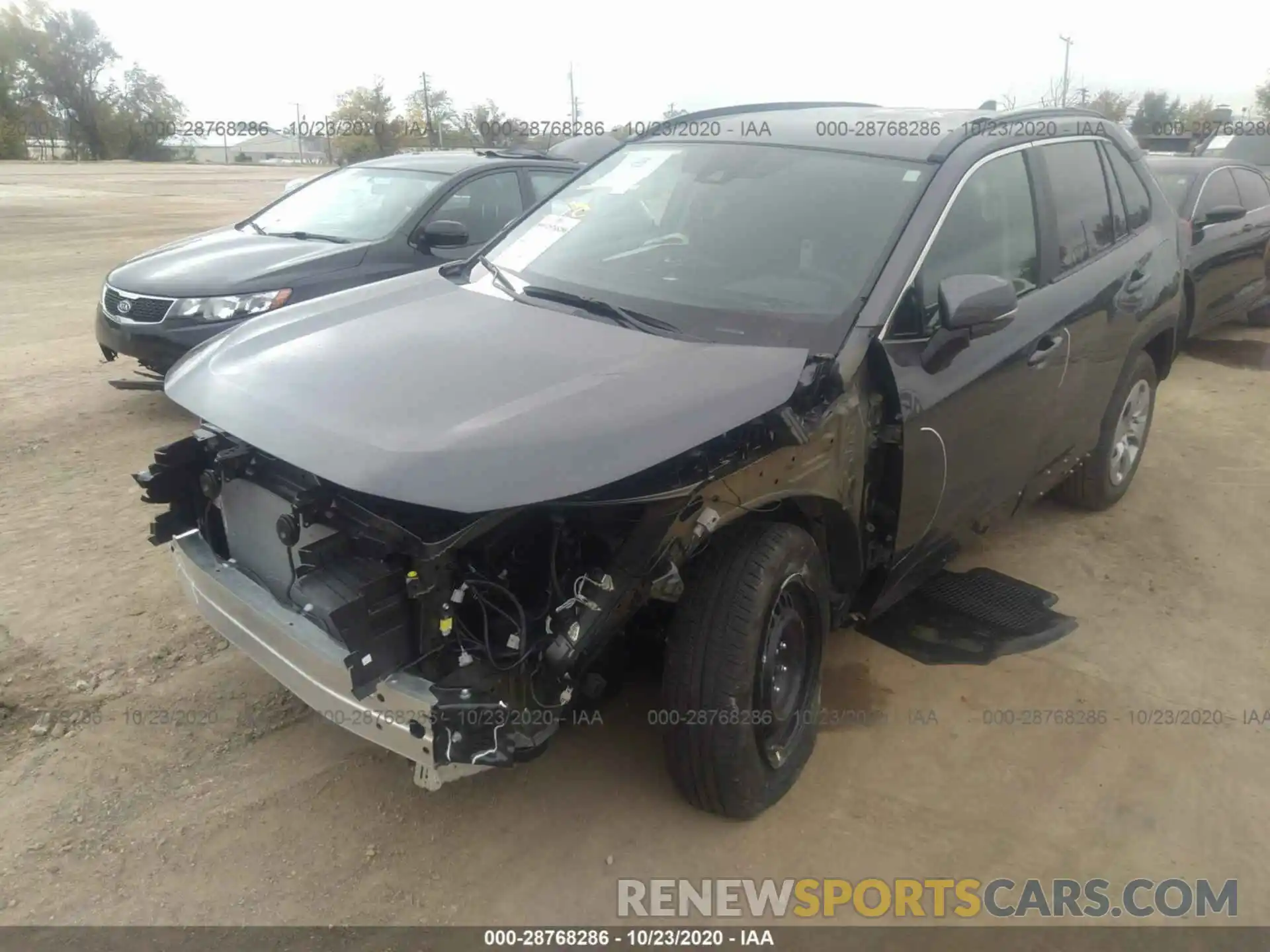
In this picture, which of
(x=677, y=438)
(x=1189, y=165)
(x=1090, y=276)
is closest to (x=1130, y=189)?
(x=1090, y=276)

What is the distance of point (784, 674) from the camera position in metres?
2.97

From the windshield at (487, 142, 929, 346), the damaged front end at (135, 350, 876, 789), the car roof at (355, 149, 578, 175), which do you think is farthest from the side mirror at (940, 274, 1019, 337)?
the car roof at (355, 149, 578, 175)

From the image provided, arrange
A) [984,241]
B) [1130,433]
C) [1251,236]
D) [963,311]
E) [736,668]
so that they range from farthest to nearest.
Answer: [1251,236], [1130,433], [984,241], [963,311], [736,668]

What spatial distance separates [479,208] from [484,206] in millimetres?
62

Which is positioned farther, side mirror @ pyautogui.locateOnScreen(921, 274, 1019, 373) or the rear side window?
the rear side window

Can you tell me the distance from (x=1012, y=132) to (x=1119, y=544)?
7.22 feet

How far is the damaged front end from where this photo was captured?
7.50 feet

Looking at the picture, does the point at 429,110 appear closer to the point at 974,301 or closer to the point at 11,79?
the point at 11,79

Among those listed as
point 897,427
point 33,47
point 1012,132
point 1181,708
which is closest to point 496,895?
point 897,427

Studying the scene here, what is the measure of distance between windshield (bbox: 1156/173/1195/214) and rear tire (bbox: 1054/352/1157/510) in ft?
11.0

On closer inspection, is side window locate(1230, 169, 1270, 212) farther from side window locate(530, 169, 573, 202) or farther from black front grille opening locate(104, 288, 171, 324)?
black front grille opening locate(104, 288, 171, 324)

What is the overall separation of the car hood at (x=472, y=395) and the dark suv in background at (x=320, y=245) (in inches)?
114

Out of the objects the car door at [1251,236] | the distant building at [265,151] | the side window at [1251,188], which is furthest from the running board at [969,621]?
the distant building at [265,151]

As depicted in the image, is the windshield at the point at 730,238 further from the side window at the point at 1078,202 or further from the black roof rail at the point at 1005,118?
the side window at the point at 1078,202
